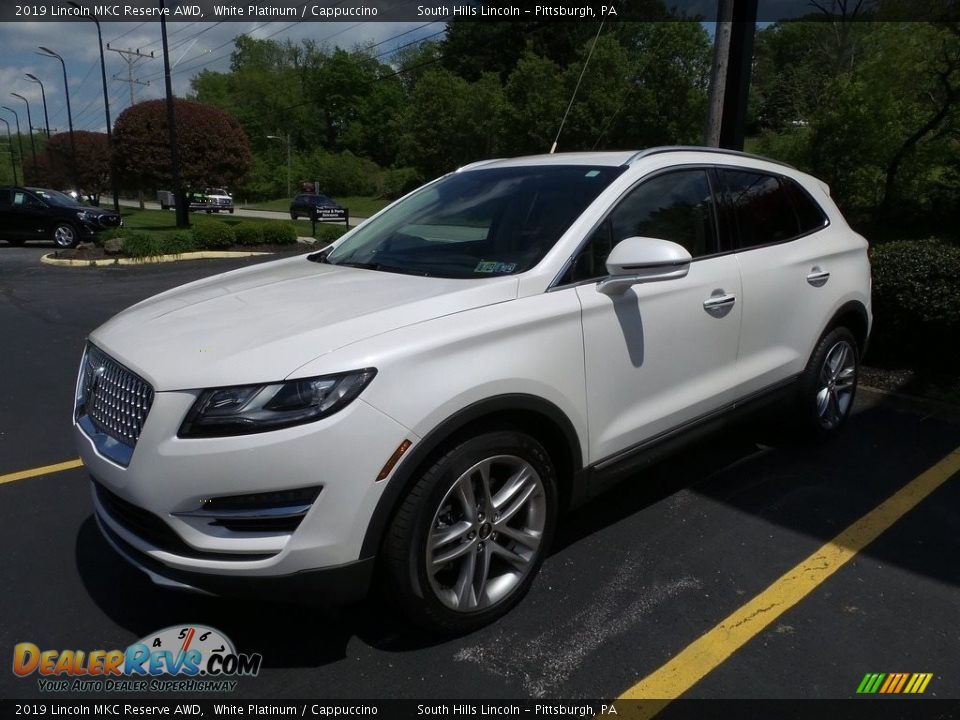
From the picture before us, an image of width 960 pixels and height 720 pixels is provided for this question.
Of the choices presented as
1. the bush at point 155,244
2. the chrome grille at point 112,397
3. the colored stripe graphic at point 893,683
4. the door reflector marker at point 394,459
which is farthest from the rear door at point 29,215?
the colored stripe graphic at point 893,683

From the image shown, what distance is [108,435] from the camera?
2539 millimetres

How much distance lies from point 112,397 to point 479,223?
1.81m

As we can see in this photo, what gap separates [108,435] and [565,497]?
1715 mm

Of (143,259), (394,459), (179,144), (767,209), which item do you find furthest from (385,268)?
(179,144)

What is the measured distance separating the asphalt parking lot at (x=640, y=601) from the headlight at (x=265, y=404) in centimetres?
93

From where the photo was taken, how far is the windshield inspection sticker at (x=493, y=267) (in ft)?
9.63

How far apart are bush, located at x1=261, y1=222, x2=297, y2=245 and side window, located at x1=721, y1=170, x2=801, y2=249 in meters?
14.8

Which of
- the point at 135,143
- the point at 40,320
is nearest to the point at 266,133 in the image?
the point at 135,143

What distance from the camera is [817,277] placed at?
412 cm

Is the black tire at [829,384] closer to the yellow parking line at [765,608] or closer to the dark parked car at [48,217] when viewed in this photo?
the yellow parking line at [765,608]

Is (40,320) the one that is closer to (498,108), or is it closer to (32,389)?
(32,389)

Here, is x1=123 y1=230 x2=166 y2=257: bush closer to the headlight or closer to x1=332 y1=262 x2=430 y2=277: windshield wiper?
x1=332 y1=262 x2=430 y2=277: windshield wiper

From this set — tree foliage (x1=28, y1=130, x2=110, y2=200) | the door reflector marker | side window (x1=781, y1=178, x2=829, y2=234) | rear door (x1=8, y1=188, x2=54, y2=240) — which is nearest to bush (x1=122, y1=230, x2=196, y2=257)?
rear door (x1=8, y1=188, x2=54, y2=240)

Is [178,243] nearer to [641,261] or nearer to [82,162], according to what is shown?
[641,261]
